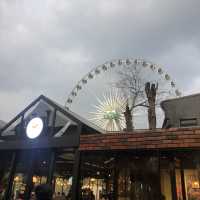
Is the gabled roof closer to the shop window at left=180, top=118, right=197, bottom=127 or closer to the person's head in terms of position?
the shop window at left=180, top=118, right=197, bottom=127

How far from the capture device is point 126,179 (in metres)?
6.96

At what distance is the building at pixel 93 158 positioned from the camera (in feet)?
21.2

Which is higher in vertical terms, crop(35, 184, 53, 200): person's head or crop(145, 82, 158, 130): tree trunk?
crop(145, 82, 158, 130): tree trunk

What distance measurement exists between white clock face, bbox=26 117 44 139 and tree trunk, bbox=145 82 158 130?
1052 centimetres

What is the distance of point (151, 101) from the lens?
18969 millimetres

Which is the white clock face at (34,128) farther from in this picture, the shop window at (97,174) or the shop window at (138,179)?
the shop window at (138,179)

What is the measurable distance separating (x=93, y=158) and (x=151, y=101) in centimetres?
1193

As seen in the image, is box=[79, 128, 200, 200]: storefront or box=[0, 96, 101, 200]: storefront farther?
box=[0, 96, 101, 200]: storefront

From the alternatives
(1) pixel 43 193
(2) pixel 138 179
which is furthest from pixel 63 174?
(1) pixel 43 193

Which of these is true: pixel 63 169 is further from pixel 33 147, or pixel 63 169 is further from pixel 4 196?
pixel 4 196

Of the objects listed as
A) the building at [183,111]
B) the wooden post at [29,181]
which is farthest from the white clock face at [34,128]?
the building at [183,111]

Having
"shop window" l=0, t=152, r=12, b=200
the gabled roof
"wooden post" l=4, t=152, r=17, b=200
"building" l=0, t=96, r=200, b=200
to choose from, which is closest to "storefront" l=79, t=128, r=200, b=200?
"building" l=0, t=96, r=200, b=200

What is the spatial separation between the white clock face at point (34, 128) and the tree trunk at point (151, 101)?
34.5ft

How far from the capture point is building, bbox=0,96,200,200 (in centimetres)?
646
